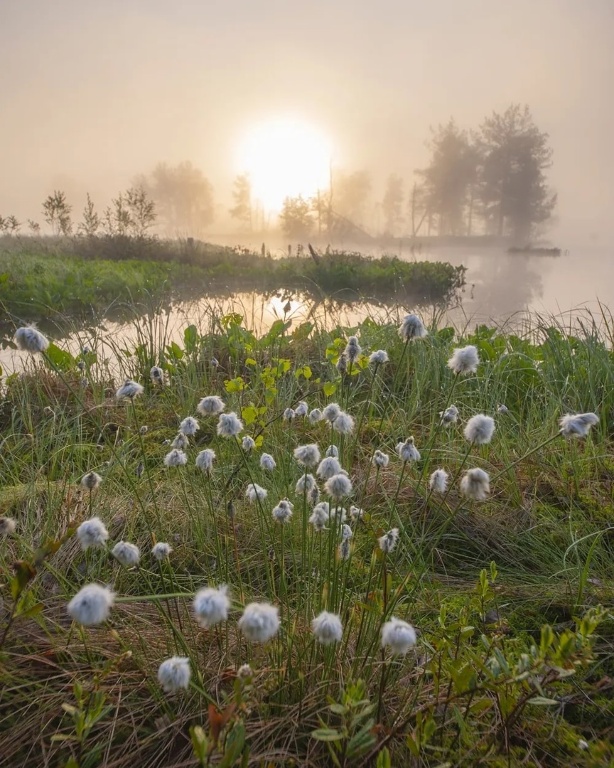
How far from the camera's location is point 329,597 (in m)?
1.07

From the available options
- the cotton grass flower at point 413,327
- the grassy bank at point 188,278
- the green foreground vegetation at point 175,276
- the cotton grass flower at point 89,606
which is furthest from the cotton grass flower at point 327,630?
the grassy bank at point 188,278

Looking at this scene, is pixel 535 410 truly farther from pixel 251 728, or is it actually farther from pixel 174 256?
pixel 174 256

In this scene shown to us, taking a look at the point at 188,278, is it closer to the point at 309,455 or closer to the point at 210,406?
the point at 210,406

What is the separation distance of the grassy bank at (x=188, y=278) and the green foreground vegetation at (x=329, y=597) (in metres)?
4.02

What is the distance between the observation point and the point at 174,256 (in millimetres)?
13945

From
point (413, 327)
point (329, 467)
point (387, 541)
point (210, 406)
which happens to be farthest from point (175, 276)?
point (387, 541)

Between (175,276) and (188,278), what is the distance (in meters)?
0.37

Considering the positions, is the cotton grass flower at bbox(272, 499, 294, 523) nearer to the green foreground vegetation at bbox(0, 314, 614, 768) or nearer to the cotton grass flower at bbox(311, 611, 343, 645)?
the green foreground vegetation at bbox(0, 314, 614, 768)

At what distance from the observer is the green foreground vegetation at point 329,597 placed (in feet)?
2.81

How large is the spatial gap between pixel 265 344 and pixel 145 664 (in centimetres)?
297

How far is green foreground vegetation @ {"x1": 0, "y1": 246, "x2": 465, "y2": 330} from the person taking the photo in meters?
7.07

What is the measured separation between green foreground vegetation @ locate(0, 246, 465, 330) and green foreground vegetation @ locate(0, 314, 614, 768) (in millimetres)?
3568

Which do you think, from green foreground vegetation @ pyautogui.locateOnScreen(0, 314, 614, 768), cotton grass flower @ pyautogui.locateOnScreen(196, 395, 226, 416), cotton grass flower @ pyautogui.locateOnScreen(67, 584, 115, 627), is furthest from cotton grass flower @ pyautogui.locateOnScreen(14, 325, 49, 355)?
cotton grass flower @ pyautogui.locateOnScreen(67, 584, 115, 627)

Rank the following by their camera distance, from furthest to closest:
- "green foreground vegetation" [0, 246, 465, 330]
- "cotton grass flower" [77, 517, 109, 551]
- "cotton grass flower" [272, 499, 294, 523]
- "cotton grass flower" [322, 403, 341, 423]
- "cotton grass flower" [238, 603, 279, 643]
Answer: "green foreground vegetation" [0, 246, 465, 330] → "cotton grass flower" [322, 403, 341, 423] → "cotton grass flower" [272, 499, 294, 523] → "cotton grass flower" [77, 517, 109, 551] → "cotton grass flower" [238, 603, 279, 643]
